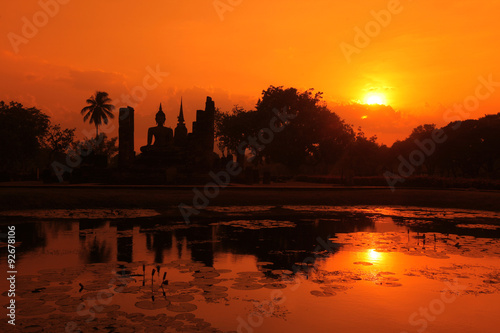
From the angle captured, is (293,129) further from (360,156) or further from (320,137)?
(360,156)

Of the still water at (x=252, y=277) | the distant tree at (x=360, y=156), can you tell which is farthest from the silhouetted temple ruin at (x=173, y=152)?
the distant tree at (x=360, y=156)

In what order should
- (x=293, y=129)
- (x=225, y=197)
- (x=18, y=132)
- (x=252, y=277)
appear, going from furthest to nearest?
1. (x=293, y=129)
2. (x=18, y=132)
3. (x=225, y=197)
4. (x=252, y=277)

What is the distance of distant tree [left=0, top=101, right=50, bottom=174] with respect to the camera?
5005 cm

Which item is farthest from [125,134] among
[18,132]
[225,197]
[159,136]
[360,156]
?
[360,156]

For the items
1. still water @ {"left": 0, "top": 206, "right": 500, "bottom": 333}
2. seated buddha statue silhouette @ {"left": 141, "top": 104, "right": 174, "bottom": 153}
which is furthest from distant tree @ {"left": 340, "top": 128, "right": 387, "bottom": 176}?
still water @ {"left": 0, "top": 206, "right": 500, "bottom": 333}

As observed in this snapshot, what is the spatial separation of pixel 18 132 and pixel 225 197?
38.0 metres

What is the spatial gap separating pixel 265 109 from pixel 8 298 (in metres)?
58.1

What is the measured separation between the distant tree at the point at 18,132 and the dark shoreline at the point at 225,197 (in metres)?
26.6

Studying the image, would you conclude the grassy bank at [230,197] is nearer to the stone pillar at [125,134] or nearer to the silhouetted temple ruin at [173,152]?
the silhouetted temple ruin at [173,152]

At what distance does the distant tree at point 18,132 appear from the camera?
50.0 meters

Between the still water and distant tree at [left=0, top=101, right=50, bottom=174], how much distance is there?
3896cm

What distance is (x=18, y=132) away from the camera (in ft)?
173

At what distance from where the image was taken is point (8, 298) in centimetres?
702

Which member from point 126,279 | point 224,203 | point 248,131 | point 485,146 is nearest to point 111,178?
point 224,203
